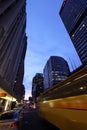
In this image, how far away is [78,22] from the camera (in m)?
124

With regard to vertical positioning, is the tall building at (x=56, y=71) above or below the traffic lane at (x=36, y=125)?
above

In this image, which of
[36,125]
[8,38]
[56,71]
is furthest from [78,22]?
[36,125]

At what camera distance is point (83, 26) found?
381ft

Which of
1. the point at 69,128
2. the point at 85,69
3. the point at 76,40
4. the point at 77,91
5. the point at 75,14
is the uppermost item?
the point at 75,14

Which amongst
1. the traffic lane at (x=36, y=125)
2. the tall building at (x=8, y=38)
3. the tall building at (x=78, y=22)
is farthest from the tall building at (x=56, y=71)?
the traffic lane at (x=36, y=125)

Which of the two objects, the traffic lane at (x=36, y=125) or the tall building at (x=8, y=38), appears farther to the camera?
the tall building at (x=8, y=38)

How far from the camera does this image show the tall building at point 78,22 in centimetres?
11310

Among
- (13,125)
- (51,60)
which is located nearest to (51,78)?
(51,60)

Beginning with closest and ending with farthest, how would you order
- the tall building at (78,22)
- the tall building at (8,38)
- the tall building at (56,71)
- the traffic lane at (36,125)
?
the traffic lane at (36,125) < the tall building at (8,38) < the tall building at (78,22) < the tall building at (56,71)

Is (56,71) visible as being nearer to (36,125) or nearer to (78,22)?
(78,22)

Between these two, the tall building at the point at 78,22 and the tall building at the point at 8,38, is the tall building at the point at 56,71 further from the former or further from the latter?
the tall building at the point at 8,38

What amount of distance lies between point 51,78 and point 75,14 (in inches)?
2508

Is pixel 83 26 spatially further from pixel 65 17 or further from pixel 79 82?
pixel 79 82

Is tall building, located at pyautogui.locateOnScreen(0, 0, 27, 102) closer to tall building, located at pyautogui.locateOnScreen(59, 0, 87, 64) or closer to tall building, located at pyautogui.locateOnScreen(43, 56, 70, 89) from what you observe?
tall building, located at pyautogui.locateOnScreen(59, 0, 87, 64)
